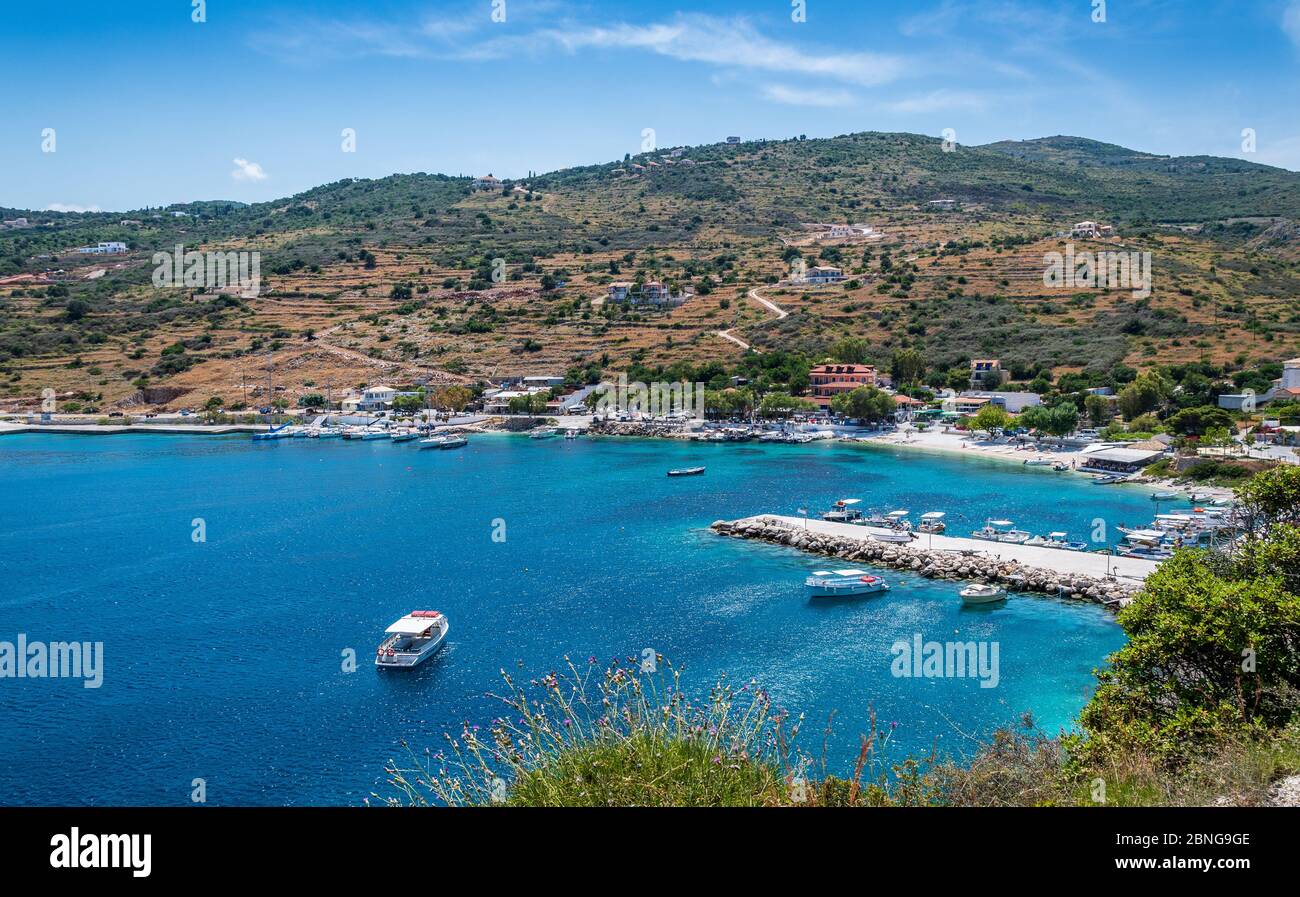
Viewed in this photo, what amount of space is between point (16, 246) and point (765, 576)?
129 m

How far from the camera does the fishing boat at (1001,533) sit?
1202 inches

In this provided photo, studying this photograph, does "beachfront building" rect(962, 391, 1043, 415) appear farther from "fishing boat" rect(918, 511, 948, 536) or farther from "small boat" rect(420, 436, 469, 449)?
"small boat" rect(420, 436, 469, 449)

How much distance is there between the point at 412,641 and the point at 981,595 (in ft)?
49.8

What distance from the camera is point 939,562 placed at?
28453 mm

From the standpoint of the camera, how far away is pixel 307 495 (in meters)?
43.9

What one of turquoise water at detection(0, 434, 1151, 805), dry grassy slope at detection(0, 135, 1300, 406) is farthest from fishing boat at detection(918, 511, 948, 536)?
dry grassy slope at detection(0, 135, 1300, 406)

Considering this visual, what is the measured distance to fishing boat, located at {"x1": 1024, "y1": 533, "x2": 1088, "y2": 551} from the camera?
29.5 metres

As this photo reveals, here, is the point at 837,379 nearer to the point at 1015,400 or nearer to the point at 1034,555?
the point at 1015,400

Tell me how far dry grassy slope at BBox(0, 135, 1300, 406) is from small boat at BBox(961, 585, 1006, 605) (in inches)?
1659

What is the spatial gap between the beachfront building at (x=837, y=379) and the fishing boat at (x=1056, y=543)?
111ft

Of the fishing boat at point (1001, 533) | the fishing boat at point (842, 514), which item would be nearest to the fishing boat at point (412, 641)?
the fishing boat at point (842, 514)

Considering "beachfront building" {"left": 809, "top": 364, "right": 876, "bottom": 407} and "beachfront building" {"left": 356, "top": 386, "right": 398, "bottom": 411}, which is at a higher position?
"beachfront building" {"left": 809, "top": 364, "right": 876, "bottom": 407}
